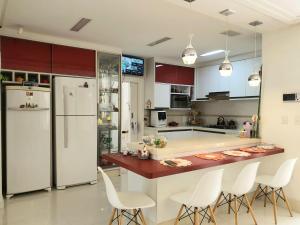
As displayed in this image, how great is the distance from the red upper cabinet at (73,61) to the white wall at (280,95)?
2.96 meters

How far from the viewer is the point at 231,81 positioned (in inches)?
214

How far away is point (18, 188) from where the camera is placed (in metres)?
3.62

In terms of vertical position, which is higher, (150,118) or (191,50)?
(191,50)

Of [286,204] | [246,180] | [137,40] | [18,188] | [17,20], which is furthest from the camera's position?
[137,40]

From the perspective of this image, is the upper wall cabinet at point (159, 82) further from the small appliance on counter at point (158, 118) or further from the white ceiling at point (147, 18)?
the white ceiling at point (147, 18)

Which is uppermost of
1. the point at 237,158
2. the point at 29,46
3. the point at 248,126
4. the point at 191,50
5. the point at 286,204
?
the point at 29,46

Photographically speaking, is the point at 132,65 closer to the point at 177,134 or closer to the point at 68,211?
the point at 177,134

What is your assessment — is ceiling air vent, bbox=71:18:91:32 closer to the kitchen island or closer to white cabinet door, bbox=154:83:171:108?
the kitchen island

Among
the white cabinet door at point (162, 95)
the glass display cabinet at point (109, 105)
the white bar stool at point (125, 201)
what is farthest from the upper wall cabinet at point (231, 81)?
the white bar stool at point (125, 201)

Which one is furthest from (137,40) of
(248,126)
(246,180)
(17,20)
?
(246,180)

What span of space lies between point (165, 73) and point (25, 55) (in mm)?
3114

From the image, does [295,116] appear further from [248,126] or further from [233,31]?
[233,31]

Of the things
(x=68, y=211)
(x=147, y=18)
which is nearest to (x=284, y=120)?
(x=147, y=18)

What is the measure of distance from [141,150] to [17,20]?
8.48 feet
